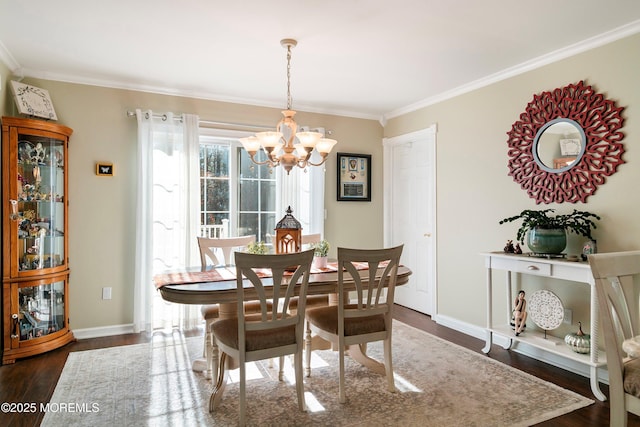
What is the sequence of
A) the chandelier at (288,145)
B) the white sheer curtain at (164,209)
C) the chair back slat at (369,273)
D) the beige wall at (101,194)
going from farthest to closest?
the white sheer curtain at (164,209) → the beige wall at (101,194) → the chandelier at (288,145) → the chair back slat at (369,273)

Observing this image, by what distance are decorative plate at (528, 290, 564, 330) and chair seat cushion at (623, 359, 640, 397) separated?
1374mm

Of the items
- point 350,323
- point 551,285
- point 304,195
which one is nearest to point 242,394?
point 350,323

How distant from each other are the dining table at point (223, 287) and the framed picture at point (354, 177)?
1.92 meters

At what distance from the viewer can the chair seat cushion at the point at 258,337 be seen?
2.27 metres

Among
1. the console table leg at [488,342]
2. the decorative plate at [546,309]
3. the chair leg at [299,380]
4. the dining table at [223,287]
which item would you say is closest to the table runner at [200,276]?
the dining table at [223,287]

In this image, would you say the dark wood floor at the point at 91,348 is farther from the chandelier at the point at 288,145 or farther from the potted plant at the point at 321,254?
the chandelier at the point at 288,145

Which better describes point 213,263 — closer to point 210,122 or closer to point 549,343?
point 210,122

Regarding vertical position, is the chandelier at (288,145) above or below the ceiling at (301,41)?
below

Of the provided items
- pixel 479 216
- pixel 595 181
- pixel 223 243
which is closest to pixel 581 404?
pixel 595 181

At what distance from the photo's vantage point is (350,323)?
258 cm

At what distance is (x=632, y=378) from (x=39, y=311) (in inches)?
160

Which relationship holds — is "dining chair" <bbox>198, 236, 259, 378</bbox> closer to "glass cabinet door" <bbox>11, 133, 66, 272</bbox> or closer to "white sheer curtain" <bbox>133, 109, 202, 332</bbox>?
"white sheer curtain" <bbox>133, 109, 202, 332</bbox>

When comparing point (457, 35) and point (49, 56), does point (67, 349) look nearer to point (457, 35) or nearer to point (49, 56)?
point (49, 56)

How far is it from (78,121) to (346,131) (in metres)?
2.93
